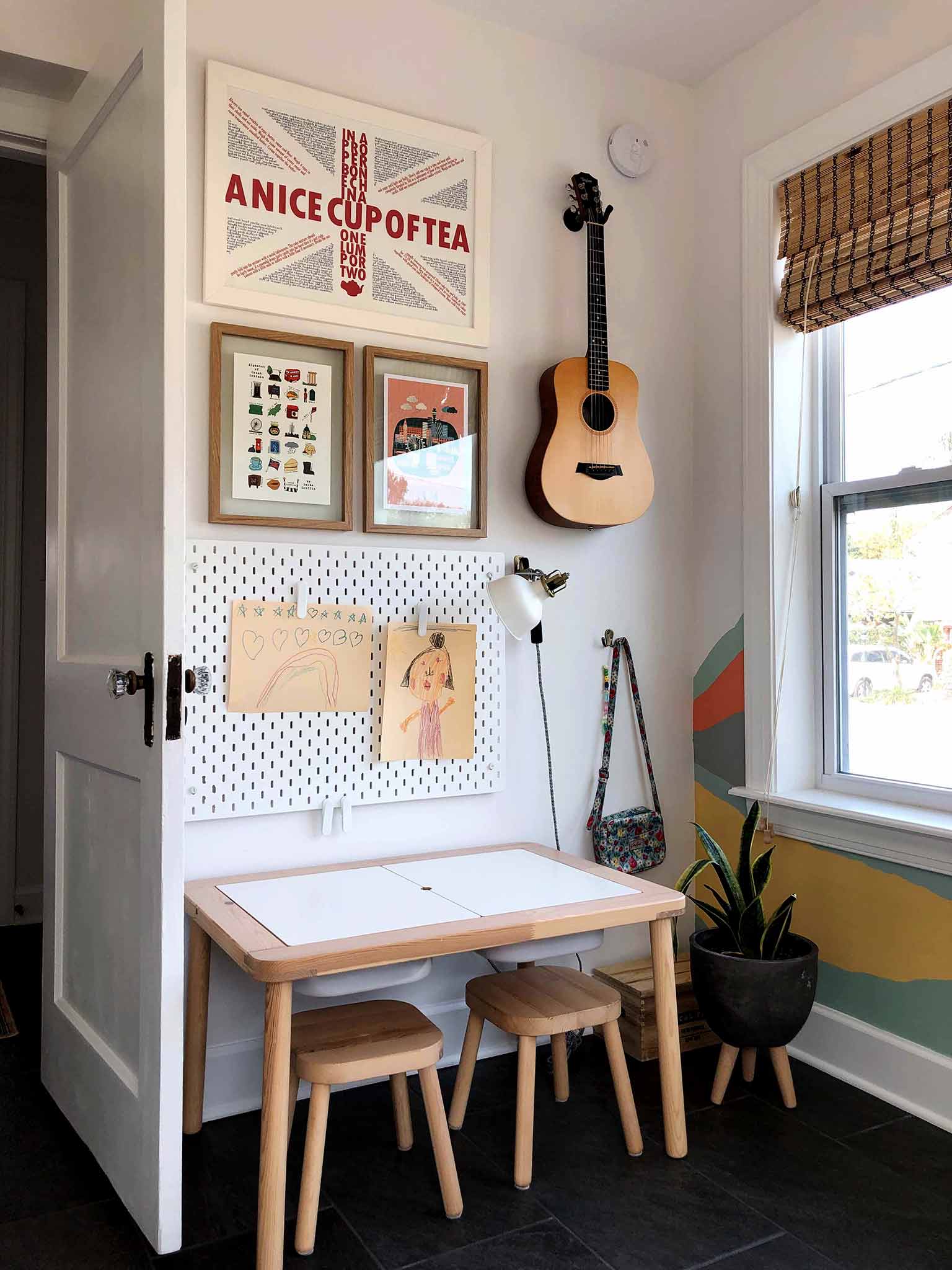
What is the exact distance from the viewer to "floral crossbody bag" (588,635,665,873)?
265 centimetres

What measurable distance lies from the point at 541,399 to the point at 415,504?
448 mm

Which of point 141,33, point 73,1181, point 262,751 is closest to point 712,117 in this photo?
point 141,33

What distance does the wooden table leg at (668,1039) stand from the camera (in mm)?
1980

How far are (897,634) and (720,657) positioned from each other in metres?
0.49

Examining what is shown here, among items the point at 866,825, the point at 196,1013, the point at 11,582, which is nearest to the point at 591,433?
the point at 866,825

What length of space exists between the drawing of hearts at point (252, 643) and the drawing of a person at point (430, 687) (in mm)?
355

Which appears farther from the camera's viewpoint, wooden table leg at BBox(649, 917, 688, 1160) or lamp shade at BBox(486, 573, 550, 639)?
lamp shade at BBox(486, 573, 550, 639)

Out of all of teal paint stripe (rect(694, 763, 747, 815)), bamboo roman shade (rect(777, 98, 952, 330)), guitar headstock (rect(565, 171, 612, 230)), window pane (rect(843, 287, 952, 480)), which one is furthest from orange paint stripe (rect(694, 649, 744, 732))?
guitar headstock (rect(565, 171, 612, 230))

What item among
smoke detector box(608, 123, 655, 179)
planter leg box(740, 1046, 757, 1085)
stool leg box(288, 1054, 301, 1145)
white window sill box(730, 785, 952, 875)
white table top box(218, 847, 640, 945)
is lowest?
planter leg box(740, 1046, 757, 1085)

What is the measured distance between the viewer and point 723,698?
274cm

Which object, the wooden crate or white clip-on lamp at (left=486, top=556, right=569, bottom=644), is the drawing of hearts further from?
the wooden crate

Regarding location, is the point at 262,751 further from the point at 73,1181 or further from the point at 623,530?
the point at 623,530

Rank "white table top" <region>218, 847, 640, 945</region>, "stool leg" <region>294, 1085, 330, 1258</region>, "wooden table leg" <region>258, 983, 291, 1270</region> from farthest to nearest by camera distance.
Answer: "white table top" <region>218, 847, 640, 945</region>, "stool leg" <region>294, 1085, 330, 1258</region>, "wooden table leg" <region>258, 983, 291, 1270</region>

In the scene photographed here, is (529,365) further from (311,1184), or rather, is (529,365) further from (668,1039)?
(311,1184)
